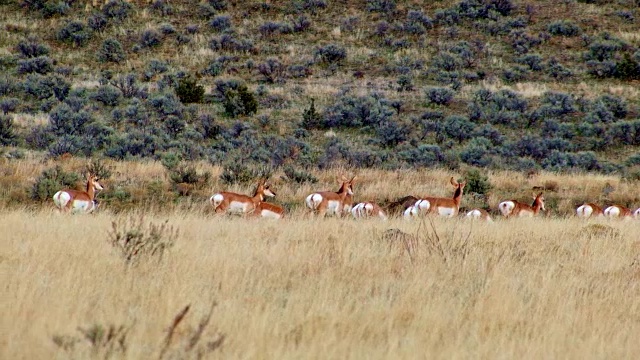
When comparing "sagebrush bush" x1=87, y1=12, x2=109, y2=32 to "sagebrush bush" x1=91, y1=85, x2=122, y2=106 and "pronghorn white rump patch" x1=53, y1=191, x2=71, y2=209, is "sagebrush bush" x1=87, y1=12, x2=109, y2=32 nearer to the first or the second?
"sagebrush bush" x1=91, y1=85, x2=122, y2=106

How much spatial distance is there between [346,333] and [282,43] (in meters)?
39.8

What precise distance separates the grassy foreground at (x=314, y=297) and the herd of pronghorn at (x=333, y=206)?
4252 millimetres

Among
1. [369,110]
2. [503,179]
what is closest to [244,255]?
[503,179]

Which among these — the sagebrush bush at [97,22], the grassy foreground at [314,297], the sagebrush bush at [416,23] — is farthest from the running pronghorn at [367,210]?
the sagebrush bush at [97,22]

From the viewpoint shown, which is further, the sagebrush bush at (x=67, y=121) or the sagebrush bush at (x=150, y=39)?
the sagebrush bush at (x=150, y=39)

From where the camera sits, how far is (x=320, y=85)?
3766 cm

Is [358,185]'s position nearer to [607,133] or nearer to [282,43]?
[607,133]

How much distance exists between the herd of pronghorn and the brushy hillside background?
2.19 metres

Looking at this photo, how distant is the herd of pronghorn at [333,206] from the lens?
43.9ft

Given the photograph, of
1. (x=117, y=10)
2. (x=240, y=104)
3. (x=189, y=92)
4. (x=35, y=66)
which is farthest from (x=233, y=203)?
(x=117, y=10)

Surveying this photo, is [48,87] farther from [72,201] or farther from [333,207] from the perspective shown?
[333,207]

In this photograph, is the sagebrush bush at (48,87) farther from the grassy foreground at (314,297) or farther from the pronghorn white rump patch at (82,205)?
the grassy foreground at (314,297)

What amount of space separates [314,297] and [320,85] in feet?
105

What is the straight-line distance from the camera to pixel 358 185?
1961 centimetres
